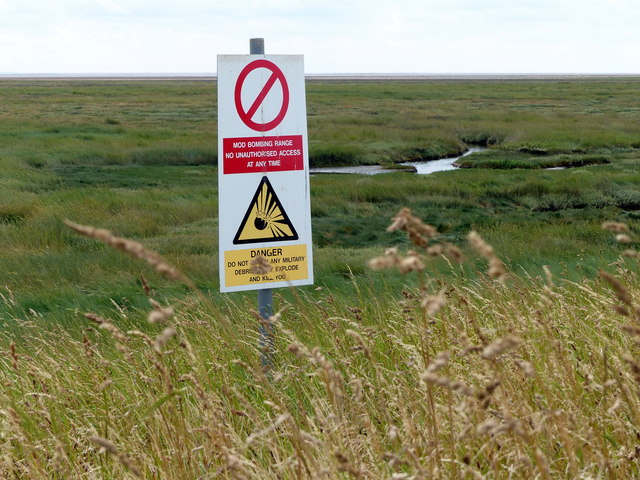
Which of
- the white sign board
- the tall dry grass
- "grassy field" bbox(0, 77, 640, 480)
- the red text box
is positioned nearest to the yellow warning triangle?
the white sign board

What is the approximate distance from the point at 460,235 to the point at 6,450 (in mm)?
11489

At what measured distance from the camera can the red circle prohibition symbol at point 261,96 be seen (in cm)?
435

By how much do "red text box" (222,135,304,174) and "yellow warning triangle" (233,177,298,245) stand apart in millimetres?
112

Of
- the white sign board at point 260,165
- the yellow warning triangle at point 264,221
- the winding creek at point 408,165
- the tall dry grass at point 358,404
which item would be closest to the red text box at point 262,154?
the white sign board at point 260,165

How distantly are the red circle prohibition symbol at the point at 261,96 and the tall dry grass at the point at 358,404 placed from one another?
137cm

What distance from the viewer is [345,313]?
5.98 m

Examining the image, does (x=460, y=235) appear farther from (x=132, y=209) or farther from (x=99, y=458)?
(x=99, y=458)

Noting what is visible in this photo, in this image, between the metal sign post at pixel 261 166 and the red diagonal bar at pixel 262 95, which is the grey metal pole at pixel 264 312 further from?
the red diagonal bar at pixel 262 95

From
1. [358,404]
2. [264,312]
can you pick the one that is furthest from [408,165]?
[358,404]

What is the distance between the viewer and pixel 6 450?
10.3 feet

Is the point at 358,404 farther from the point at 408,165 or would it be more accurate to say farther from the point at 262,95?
the point at 408,165

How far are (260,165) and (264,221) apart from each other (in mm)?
360

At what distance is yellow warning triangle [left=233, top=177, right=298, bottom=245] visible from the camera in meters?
4.43

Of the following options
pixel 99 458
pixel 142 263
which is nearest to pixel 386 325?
pixel 99 458
